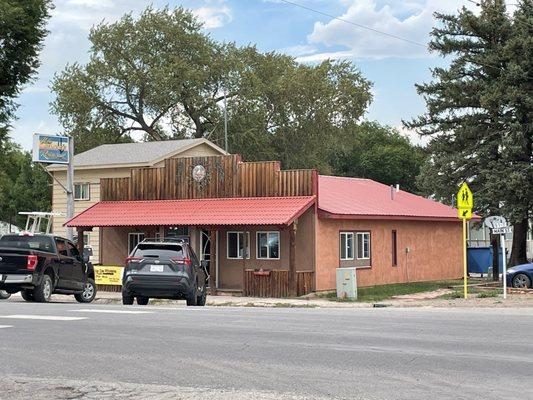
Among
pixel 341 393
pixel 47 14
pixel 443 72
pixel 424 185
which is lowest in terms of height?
pixel 341 393

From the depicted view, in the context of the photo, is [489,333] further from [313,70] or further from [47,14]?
[313,70]

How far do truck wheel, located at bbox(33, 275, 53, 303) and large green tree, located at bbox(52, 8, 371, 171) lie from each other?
121 ft

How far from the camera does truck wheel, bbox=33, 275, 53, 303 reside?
71.7ft

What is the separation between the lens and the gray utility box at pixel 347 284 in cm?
2684

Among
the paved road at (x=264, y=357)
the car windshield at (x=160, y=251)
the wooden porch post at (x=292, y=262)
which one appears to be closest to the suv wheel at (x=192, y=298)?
the car windshield at (x=160, y=251)

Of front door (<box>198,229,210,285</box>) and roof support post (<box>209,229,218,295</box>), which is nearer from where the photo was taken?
roof support post (<box>209,229,218,295</box>)

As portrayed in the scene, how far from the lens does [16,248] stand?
71.4ft

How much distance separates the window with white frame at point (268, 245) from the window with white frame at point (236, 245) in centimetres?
42

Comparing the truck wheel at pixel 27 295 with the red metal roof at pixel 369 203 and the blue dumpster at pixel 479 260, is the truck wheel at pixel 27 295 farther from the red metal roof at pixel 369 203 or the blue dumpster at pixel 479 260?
the blue dumpster at pixel 479 260

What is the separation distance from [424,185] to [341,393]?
31.3 m

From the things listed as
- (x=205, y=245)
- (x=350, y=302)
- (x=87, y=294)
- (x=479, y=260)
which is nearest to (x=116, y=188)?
(x=205, y=245)

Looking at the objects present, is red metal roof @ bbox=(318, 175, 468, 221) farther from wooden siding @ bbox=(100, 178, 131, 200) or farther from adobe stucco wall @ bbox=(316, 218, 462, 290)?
wooden siding @ bbox=(100, 178, 131, 200)

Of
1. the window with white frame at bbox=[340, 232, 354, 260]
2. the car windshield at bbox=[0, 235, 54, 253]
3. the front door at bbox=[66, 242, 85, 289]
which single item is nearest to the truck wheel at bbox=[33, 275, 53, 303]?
the car windshield at bbox=[0, 235, 54, 253]

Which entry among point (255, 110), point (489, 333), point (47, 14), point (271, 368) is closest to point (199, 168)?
point (47, 14)
